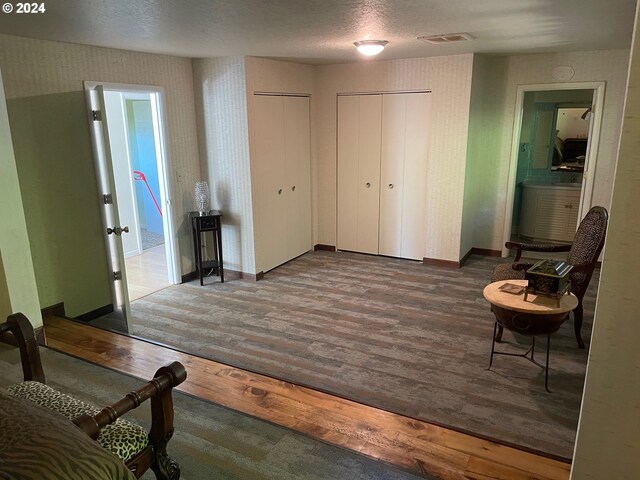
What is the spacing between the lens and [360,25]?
9.85 ft

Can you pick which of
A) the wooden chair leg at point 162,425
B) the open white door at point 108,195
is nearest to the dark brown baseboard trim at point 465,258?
the open white door at point 108,195

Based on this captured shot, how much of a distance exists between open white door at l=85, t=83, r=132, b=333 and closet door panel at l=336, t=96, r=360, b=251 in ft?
9.58

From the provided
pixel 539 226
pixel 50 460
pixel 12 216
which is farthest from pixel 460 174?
pixel 50 460

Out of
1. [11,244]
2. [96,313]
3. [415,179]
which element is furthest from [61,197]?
[415,179]

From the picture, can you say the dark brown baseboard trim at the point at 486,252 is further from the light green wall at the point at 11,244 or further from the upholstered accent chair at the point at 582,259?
the light green wall at the point at 11,244

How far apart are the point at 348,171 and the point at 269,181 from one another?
1192 mm

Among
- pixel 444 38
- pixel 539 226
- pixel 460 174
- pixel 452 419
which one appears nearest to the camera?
pixel 452 419

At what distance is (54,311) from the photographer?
3744 millimetres

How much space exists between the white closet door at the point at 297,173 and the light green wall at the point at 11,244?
2.98 metres

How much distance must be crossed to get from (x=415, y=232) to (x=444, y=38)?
2.48 metres

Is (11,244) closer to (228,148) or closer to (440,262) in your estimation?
(228,148)

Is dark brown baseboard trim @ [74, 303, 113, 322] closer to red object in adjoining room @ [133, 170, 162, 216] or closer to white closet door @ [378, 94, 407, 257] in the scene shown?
red object in adjoining room @ [133, 170, 162, 216]

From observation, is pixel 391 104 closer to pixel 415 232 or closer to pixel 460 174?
pixel 460 174

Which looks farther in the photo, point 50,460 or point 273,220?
point 273,220
